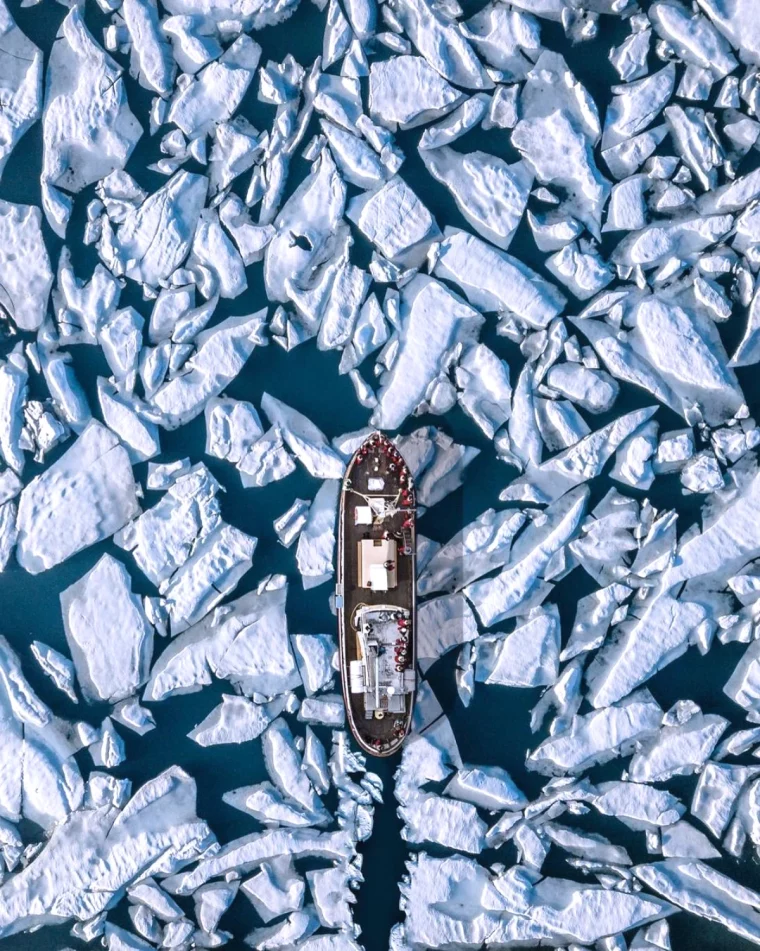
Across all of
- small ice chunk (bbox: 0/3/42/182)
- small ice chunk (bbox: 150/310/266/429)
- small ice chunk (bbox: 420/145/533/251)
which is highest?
small ice chunk (bbox: 0/3/42/182)

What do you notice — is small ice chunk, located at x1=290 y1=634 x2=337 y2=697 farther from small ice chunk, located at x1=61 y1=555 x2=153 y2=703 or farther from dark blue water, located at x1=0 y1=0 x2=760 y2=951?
small ice chunk, located at x1=61 y1=555 x2=153 y2=703

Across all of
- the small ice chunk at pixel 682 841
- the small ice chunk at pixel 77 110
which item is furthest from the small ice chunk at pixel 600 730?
the small ice chunk at pixel 77 110

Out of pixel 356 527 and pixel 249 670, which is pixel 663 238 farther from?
pixel 249 670

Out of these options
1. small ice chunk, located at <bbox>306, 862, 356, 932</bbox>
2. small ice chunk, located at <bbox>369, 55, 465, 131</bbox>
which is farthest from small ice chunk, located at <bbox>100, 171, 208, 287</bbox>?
small ice chunk, located at <bbox>306, 862, 356, 932</bbox>

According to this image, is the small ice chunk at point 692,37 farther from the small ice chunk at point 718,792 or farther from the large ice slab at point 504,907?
the large ice slab at point 504,907

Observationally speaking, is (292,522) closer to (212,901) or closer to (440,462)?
(440,462)

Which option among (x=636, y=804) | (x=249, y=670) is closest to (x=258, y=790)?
(x=249, y=670)
